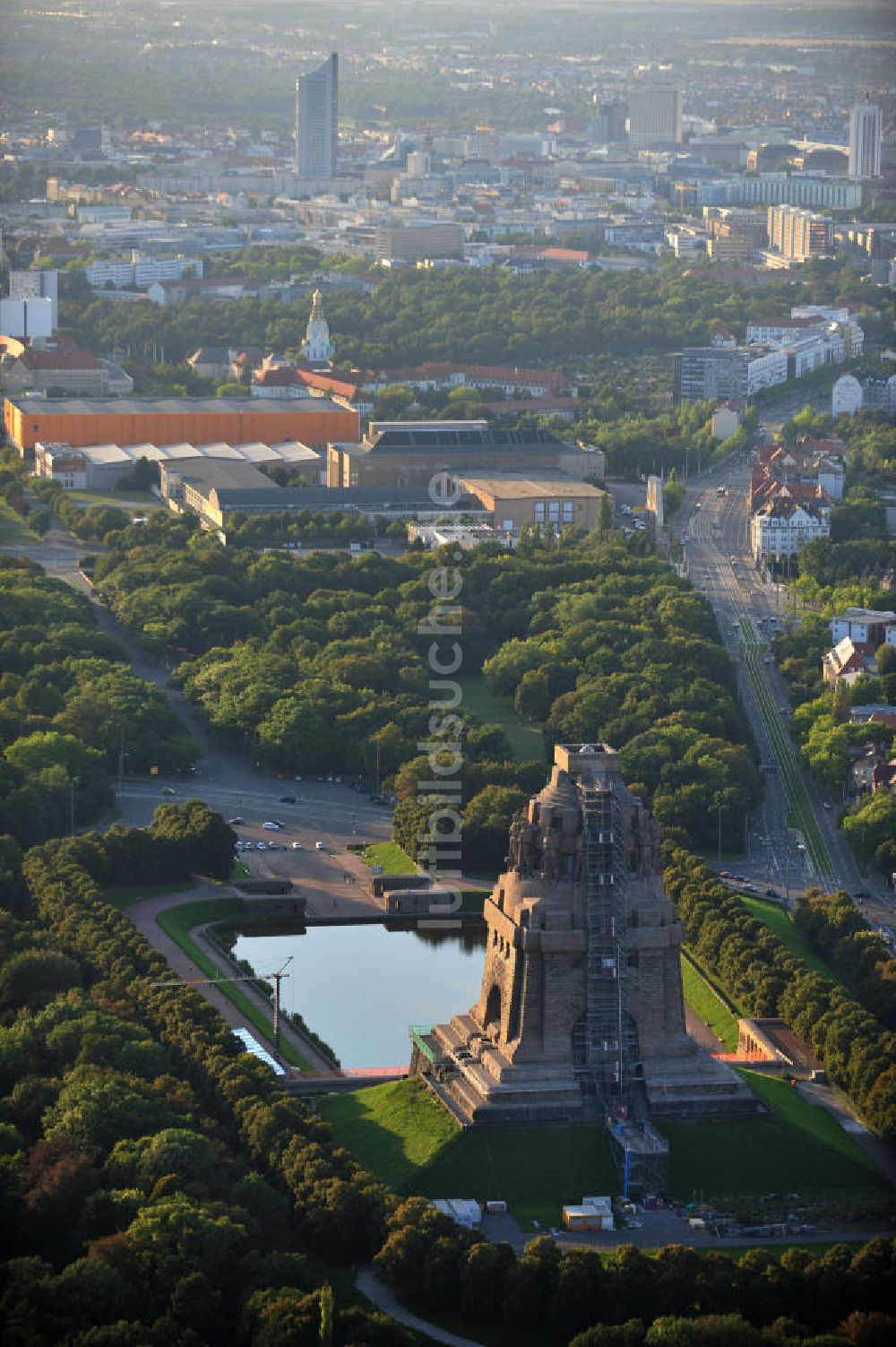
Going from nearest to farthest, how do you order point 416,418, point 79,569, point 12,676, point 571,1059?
point 571,1059
point 12,676
point 79,569
point 416,418

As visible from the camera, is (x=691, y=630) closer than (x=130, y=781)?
No

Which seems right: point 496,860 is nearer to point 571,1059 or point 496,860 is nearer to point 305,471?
point 571,1059

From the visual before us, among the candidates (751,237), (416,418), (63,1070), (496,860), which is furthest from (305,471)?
(751,237)

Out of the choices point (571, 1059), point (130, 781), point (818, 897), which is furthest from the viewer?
point (130, 781)

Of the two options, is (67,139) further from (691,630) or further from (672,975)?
(672,975)

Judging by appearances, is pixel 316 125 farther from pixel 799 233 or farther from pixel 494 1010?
pixel 494 1010

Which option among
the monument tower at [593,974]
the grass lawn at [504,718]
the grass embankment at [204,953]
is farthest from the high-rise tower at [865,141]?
the monument tower at [593,974]

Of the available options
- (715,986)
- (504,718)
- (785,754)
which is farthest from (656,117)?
(715,986)
